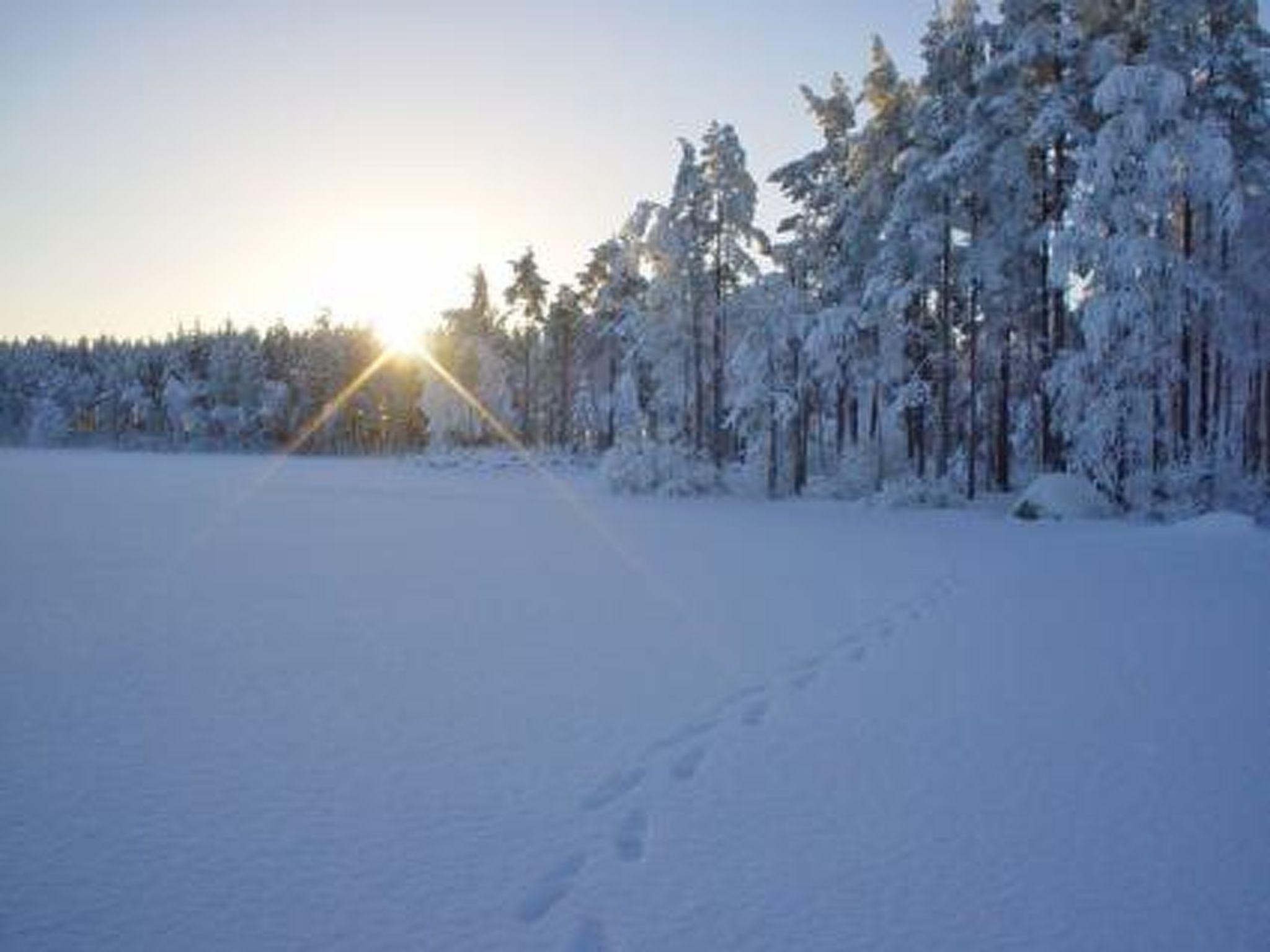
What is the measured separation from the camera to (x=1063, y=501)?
934 inches

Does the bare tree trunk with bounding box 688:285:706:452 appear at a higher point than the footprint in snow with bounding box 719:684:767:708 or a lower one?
higher

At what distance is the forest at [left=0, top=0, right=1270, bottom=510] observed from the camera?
75.8 ft

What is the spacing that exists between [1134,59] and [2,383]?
12498 centimetres

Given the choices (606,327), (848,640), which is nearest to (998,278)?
(848,640)

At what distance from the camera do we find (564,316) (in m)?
69.8

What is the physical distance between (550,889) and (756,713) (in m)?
2.99

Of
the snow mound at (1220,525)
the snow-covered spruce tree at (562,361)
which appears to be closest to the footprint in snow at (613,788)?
the snow mound at (1220,525)

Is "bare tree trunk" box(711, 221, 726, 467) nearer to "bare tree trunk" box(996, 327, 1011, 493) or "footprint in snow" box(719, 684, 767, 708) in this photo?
"bare tree trunk" box(996, 327, 1011, 493)

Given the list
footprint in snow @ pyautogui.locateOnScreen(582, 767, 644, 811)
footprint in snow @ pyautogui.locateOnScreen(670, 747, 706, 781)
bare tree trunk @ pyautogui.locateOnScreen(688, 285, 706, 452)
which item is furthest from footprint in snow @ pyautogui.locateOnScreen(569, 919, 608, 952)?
bare tree trunk @ pyautogui.locateOnScreen(688, 285, 706, 452)

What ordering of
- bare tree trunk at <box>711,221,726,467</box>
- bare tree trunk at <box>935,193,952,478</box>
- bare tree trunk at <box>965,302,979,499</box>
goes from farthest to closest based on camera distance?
1. bare tree trunk at <box>711,221,726,467</box>
2. bare tree trunk at <box>935,193,952,478</box>
3. bare tree trunk at <box>965,302,979,499</box>

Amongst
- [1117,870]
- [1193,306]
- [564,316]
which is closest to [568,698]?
[1117,870]

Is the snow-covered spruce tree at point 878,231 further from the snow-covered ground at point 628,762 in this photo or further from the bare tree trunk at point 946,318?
the snow-covered ground at point 628,762

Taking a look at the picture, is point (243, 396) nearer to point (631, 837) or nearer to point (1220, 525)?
point (1220, 525)

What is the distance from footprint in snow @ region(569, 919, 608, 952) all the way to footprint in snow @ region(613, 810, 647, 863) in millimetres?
574
